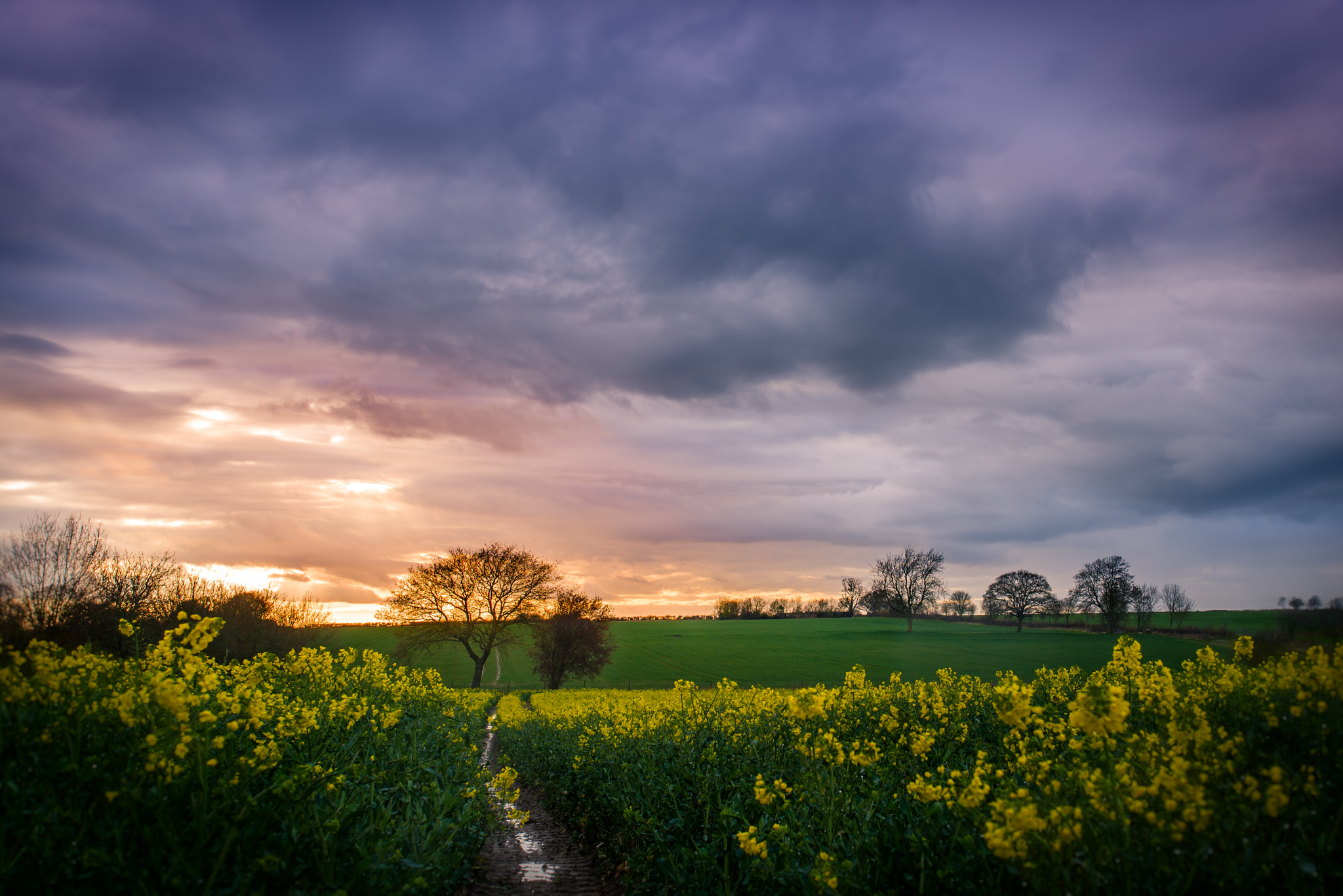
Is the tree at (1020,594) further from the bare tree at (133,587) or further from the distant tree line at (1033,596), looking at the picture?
the bare tree at (133,587)

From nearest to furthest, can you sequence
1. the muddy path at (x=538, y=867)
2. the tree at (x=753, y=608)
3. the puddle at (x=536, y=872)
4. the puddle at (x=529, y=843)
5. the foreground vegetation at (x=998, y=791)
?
the foreground vegetation at (x=998, y=791), the muddy path at (x=538, y=867), the puddle at (x=536, y=872), the puddle at (x=529, y=843), the tree at (x=753, y=608)

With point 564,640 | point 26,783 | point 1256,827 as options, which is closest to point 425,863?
point 26,783

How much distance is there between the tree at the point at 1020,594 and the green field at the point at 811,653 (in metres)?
2.86

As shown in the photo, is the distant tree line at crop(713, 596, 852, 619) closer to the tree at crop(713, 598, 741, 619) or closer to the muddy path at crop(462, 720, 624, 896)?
the tree at crop(713, 598, 741, 619)

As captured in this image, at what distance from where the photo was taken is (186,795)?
147 inches

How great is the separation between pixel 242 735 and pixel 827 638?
68.9 meters

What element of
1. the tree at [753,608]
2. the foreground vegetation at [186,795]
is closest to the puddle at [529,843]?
the foreground vegetation at [186,795]

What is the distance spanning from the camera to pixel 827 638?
67750 mm

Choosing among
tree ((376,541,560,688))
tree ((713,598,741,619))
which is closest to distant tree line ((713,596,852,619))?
tree ((713,598,741,619))

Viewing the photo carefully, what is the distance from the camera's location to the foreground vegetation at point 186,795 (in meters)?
3.17

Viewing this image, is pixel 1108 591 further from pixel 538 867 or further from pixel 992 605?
pixel 538 867

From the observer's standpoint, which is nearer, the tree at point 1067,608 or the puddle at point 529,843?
the puddle at point 529,843

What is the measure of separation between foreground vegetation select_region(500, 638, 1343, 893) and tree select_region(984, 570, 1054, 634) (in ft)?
237

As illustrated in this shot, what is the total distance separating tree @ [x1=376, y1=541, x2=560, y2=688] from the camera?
144 ft
